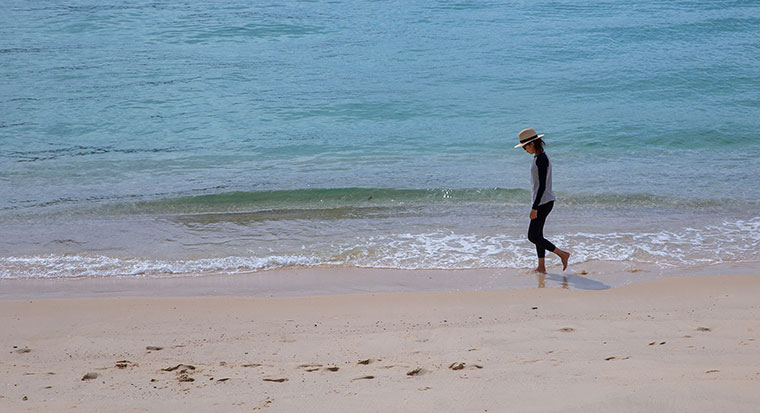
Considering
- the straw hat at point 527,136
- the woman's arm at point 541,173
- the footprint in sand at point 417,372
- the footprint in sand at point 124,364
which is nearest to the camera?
the footprint in sand at point 417,372

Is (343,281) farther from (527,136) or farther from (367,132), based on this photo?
(367,132)

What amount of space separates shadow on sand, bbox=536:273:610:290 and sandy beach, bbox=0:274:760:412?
8.1 inches

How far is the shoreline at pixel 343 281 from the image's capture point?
7.12m

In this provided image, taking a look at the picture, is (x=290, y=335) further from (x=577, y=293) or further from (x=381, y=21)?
(x=381, y=21)

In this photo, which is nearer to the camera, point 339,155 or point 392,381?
point 392,381

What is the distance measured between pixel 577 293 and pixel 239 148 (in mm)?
8540

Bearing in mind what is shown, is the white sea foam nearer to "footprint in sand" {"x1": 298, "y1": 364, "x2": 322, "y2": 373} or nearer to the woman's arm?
the woman's arm

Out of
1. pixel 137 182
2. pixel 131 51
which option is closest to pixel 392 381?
pixel 137 182

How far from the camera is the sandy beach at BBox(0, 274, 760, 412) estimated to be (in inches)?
169

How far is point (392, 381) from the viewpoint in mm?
4684

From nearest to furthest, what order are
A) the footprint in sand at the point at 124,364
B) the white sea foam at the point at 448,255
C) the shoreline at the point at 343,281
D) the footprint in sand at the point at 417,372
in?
the footprint in sand at the point at 417,372 → the footprint in sand at the point at 124,364 → the shoreline at the point at 343,281 → the white sea foam at the point at 448,255

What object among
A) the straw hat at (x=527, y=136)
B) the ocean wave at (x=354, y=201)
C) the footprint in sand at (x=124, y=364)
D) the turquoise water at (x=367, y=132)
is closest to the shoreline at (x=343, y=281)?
the turquoise water at (x=367, y=132)

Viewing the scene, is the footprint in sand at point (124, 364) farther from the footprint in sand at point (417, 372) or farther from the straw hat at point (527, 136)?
the straw hat at point (527, 136)

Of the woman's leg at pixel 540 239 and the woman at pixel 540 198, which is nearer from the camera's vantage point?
the woman at pixel 540 198
